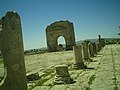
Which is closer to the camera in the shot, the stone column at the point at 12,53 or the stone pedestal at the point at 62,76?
the stone column at the point at 12,53

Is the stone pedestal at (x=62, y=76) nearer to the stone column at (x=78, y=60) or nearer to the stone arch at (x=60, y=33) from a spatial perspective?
the stone column at (x=78, y=60)

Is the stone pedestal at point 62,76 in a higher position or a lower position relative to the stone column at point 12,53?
lower

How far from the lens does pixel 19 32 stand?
4.70m

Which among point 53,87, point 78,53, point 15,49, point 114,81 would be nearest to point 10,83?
point 15,49

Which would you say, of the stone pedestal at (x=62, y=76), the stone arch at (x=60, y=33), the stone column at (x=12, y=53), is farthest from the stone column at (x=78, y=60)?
the stone arch at (x=60, y=33)

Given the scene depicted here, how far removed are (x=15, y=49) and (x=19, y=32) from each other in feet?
1.47

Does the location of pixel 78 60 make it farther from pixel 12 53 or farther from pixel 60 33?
pixel 60 33

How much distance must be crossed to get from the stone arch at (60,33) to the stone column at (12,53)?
30720mm

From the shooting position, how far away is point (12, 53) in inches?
177

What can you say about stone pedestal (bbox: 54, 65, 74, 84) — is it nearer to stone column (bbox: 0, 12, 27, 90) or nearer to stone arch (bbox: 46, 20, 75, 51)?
stone column (bbox: 0, 12, 27, 90)

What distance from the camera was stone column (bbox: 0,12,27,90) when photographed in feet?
14.6

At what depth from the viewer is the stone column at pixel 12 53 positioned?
4.46 metres

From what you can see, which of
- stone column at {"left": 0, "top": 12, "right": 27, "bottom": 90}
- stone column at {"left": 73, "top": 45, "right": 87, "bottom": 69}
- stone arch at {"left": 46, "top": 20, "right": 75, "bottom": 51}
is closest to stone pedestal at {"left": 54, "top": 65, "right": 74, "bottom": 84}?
stone column at {"left": 0, "top": 12, "right": 27, "bottom": 90}

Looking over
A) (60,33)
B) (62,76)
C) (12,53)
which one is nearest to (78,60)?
(62,76)
